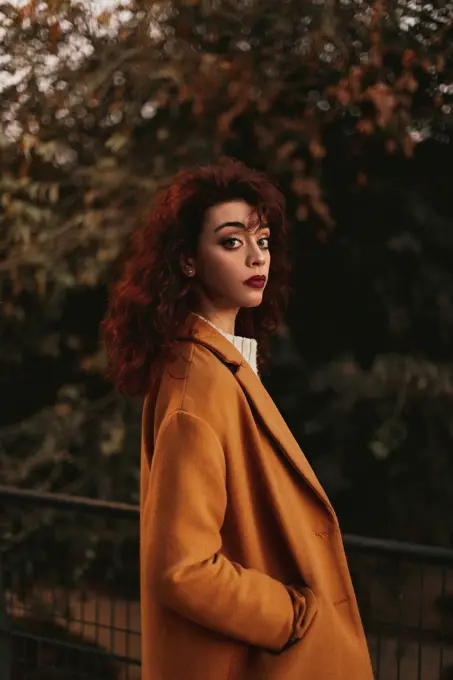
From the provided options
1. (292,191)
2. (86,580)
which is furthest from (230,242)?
(292,191)

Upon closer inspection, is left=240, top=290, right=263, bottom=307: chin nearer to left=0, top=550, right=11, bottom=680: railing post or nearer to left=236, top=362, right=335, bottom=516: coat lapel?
left=236, top=362, right=335, bottom=516: coat lapel

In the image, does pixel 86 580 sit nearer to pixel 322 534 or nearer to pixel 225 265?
pixel 322 534

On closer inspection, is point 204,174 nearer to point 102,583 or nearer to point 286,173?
point 286,173

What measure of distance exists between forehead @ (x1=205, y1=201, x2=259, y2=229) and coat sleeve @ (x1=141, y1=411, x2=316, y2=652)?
0.41 meters

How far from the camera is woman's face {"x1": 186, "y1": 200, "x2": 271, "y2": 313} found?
6.57ft

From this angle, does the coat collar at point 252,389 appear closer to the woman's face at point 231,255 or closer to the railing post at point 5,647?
the woman's face at point 231,255

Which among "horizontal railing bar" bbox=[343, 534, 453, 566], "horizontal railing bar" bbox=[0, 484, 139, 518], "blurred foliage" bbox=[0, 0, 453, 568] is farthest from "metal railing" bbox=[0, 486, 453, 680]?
"horizontal railing bar" bbox=[343, 534, 453, 566]

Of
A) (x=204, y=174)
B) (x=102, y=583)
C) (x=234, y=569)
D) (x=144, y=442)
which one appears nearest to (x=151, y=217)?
(x=204, y=174)

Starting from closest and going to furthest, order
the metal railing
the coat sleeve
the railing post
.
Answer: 1. the coat sleeve
2. the railing post
3. the metal railing

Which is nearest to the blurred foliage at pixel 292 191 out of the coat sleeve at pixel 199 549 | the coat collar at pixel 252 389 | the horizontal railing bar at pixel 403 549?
the horizontal railing bar at pixel 403 549

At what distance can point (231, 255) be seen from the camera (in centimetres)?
200

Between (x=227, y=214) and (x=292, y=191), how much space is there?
3.59 m

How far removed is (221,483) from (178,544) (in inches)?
5.4

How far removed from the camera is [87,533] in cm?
551
